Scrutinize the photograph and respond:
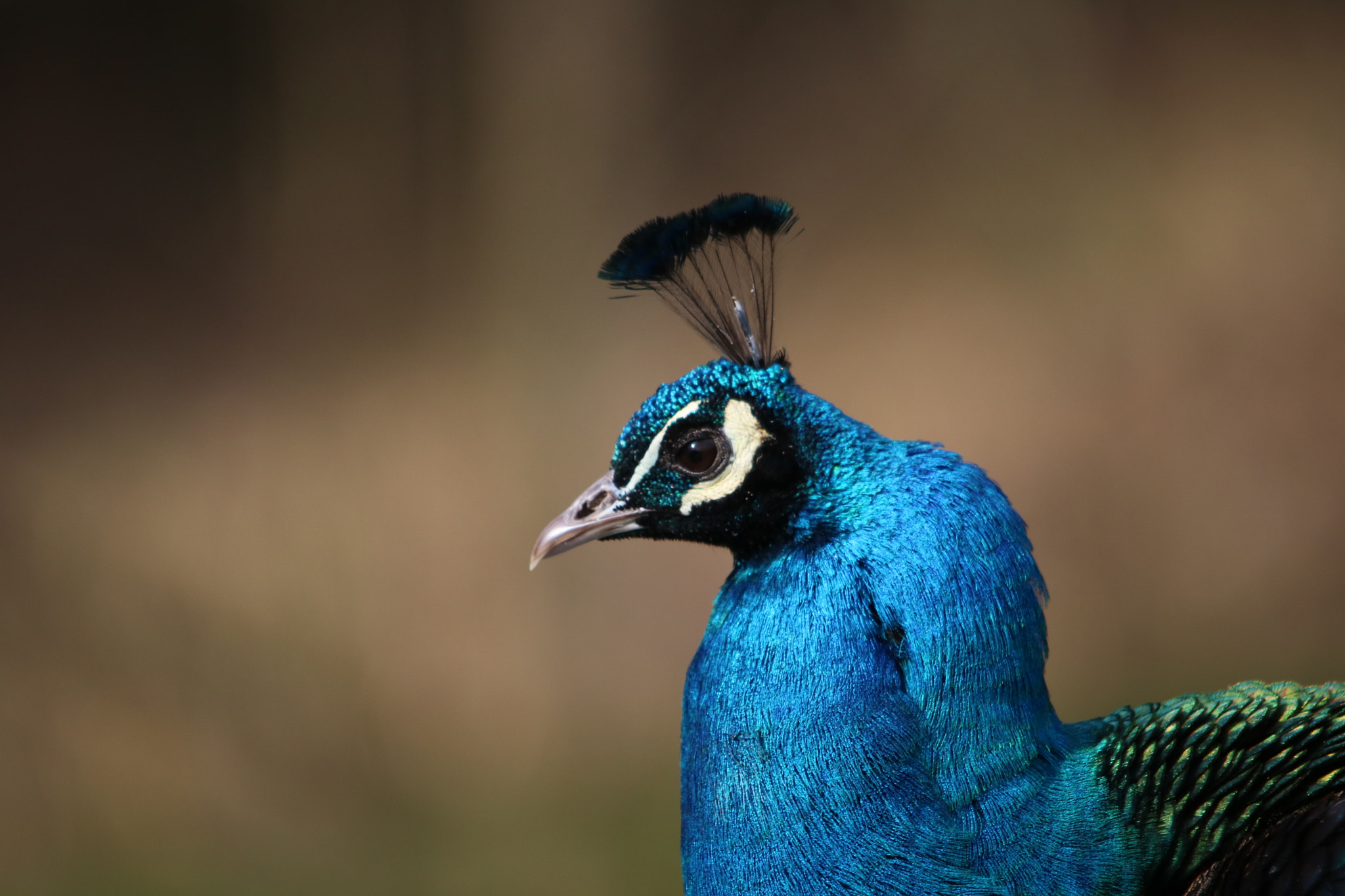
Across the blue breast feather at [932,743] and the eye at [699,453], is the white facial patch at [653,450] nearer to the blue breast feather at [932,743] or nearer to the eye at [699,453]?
the eye at [699,453]

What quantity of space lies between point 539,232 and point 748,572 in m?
1.57

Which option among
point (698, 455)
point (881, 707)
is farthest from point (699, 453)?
point (881, 707)

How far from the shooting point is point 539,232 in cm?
238

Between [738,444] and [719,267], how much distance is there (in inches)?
8.2

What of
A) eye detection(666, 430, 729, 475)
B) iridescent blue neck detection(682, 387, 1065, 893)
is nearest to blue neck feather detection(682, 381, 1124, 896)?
iridescent blue neck detection(682, 387, 1065, 893)

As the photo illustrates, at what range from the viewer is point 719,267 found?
42.0 inches

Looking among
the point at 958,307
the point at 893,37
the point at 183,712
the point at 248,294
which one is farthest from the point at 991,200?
the point at 183,712

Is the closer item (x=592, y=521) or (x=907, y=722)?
(x=907, y=722)

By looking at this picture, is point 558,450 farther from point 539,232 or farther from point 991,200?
point 991,200

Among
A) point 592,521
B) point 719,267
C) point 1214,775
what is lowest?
point 1214,775

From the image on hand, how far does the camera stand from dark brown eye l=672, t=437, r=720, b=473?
970 millimetres

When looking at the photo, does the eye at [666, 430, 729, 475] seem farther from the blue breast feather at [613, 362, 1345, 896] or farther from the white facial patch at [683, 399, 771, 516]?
the blue breast feather at [613, 362, 1345, 896]

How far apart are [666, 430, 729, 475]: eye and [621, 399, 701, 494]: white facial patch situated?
1cm

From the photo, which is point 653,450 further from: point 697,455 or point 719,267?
point 719,267
